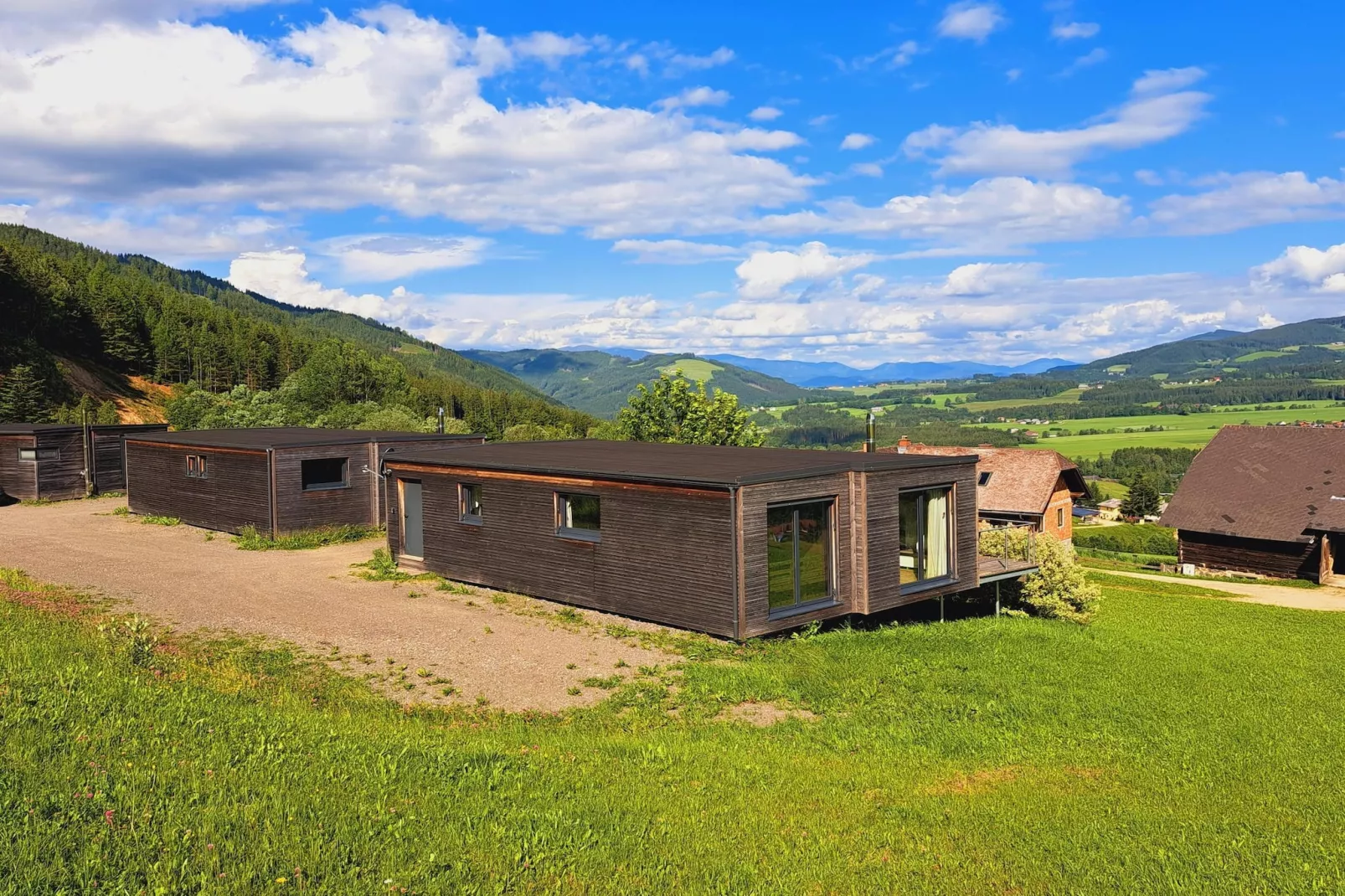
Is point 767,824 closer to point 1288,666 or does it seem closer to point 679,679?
point 679,679

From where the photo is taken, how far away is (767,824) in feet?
24.0

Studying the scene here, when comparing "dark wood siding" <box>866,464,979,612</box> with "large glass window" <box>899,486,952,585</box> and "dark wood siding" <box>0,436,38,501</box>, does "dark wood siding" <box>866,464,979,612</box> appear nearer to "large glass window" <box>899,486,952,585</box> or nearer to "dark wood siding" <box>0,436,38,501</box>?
"large glass window" <box>899,486,952,585</box>

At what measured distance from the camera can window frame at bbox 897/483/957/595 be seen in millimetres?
17078

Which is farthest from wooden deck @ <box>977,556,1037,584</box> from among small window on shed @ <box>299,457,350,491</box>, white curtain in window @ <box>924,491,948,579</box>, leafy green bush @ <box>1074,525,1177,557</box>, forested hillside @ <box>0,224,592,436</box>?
forested hillside @ <box>0,224,592,436</box>

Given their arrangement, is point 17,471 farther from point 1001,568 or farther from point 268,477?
point 1001,568

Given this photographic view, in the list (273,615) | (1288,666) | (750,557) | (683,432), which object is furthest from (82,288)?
(1288,666)

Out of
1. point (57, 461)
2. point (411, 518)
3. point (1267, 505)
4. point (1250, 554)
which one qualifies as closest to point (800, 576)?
point (411, 518)

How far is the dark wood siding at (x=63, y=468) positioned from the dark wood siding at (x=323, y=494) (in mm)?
15332

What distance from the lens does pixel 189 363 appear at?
326 ft

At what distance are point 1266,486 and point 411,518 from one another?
1499 inches

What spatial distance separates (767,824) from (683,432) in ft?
107

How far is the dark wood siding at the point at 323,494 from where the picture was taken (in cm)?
2559

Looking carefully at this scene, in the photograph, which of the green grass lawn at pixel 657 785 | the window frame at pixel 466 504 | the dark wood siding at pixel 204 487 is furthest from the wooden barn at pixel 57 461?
the green grass lawn at pixel 657 785

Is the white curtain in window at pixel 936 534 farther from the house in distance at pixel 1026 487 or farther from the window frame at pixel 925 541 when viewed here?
the house in distance at pixel 1026 487
